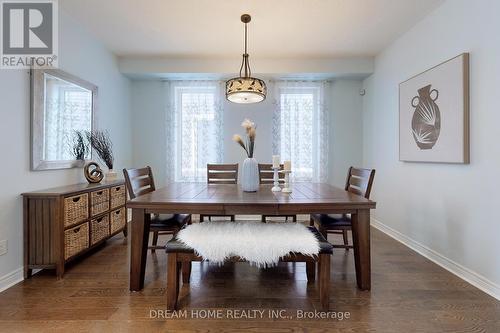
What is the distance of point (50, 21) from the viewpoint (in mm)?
2559

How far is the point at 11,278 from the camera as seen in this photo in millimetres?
2090

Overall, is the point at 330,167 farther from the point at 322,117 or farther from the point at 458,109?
the point at 458,109

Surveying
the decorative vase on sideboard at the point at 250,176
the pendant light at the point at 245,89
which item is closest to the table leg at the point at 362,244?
the decorative vase on sideboard at the point at 250,176

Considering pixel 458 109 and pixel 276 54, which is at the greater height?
pixel 276 54

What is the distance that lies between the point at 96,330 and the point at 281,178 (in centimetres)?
239

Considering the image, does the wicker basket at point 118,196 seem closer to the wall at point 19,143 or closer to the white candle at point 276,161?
the wall at point 19,143

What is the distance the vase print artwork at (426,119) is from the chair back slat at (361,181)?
81cm

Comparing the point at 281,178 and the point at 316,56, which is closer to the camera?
the point at 281,178

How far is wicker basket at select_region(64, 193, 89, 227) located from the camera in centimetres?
224

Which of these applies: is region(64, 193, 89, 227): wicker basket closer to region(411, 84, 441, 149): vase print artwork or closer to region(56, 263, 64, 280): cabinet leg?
region(56, 263, 64, 280): cabinet leg

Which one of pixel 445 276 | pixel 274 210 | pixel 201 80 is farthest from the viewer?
pixel 201 80

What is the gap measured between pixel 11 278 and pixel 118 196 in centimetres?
122

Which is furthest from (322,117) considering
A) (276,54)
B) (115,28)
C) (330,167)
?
(115,28)

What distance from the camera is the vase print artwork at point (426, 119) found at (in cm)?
255
